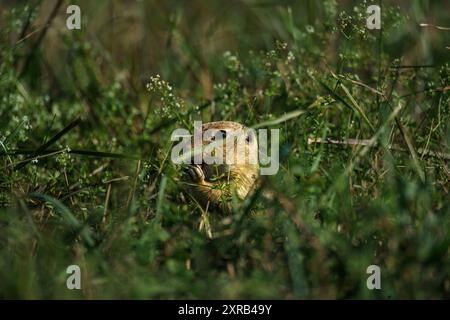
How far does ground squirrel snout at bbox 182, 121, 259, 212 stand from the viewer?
3701mm

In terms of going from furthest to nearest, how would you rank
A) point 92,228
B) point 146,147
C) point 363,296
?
point 146,147 → point 92,228 → point 363,296

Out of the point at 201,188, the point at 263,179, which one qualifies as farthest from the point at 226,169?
the point at 263,179

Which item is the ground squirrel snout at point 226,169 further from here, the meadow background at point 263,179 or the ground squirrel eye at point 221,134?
the meadow background at point 263,179

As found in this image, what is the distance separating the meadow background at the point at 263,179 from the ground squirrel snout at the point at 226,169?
123mm

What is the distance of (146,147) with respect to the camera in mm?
4508

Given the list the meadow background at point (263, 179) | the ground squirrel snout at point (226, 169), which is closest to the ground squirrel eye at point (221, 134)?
the ground squirrel snout at point (226, 169)

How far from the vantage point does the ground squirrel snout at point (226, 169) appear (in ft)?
12.1

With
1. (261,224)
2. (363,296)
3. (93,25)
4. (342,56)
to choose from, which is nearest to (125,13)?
(93,25)

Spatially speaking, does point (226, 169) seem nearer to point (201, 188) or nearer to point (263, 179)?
point (201, 188)

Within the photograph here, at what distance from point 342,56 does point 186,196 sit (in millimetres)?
1034

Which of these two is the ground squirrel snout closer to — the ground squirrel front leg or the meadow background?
the ground squirrel front leg

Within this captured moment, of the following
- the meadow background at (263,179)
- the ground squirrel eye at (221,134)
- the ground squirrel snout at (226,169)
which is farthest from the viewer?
the ground squirrel eye at (221,134)

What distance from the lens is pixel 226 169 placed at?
386 centimetres
